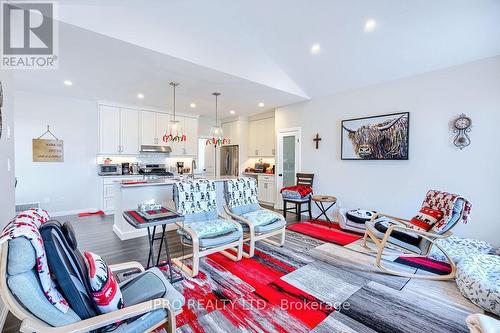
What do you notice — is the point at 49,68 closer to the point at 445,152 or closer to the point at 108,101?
the point at 108,101

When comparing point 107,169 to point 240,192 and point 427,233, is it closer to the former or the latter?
point 240,192

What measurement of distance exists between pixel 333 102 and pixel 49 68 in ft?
16.9

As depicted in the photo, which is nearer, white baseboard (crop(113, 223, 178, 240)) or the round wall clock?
the round wall clock

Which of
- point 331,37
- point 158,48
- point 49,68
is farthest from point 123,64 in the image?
point 331,37

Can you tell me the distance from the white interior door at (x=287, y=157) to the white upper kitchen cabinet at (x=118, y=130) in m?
3.81

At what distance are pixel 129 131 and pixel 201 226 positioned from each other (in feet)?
14.1

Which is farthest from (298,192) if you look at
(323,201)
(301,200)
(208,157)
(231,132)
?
(208,157)

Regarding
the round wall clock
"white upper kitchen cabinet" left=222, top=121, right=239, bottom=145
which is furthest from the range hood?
the round wall clock

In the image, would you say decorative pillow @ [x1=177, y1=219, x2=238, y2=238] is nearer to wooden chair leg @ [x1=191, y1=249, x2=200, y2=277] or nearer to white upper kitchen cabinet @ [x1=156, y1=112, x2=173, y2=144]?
wooden chair leg @ [x1=191, y1=249, x2=200, y2=277]

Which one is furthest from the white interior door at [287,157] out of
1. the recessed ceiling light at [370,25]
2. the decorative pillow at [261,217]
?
the recessed ceiling light at [370,25]

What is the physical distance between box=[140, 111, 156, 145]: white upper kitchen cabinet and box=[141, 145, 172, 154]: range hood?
12 cm

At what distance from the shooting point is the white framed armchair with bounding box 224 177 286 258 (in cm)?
332

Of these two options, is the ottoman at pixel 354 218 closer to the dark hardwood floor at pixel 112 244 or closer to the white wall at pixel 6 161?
the dark hardwood floor at pixel 112 244
